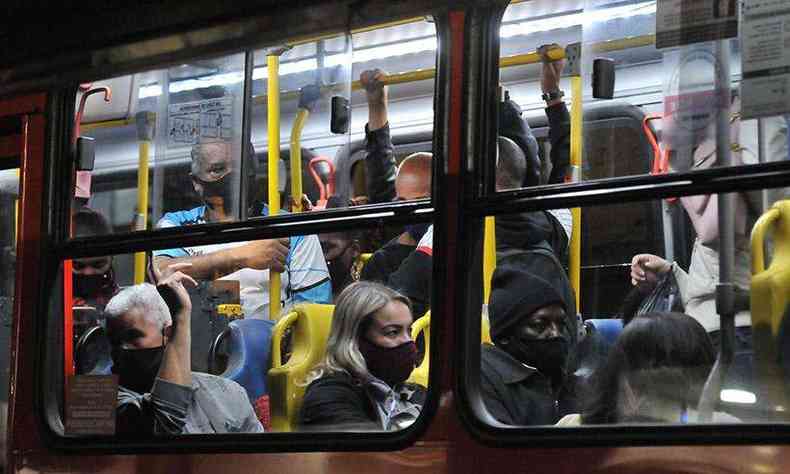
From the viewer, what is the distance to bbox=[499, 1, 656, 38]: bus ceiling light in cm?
334

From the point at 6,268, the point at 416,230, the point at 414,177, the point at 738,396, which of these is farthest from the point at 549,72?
the point at 6,268

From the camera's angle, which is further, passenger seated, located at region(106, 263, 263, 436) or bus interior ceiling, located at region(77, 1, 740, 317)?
passenger seated, located at region(106, 263, 263, 436)

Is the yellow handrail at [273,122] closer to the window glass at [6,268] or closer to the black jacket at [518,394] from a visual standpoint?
the black jacket at [518,394]

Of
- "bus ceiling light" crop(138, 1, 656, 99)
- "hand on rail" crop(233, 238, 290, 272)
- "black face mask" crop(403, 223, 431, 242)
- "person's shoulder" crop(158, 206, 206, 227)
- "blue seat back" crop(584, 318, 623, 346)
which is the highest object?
"bus ceiling light" crop(138, 1, 656, 99)

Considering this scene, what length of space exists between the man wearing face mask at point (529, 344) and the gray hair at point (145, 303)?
1168 millimetres

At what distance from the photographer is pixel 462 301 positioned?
3.50 m

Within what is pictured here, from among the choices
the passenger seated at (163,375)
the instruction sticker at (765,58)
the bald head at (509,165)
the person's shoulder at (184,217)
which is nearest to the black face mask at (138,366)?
the passenger seated at (163,375)

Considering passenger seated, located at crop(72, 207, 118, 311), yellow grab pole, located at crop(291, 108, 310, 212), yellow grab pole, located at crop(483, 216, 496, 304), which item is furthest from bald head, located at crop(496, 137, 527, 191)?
passenger seated, located at crop(72, 207, 118, 311)

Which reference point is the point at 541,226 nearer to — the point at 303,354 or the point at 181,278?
the point at 303,354

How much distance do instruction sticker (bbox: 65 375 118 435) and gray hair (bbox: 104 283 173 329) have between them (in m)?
0.22

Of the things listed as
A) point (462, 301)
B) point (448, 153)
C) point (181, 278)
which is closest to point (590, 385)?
point (462, 301)

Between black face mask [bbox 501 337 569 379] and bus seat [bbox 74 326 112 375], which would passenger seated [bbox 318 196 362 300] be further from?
bus seat [bbox 74 326 112 375]

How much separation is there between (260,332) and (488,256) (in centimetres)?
78

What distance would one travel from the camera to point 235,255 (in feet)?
13.0
